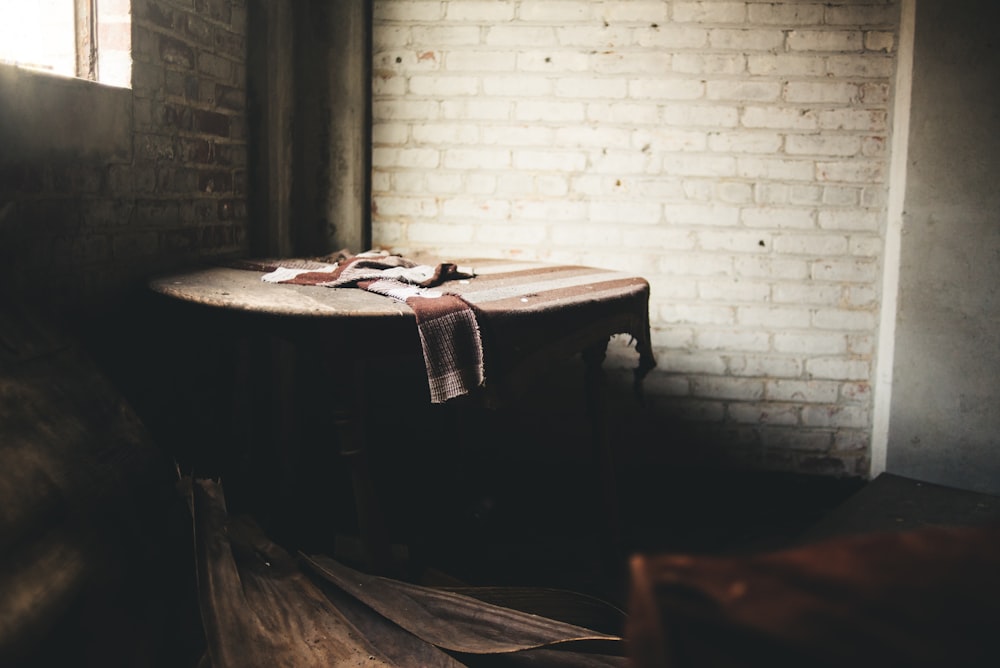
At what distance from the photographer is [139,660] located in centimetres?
125

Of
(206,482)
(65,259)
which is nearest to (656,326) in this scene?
(206,482)

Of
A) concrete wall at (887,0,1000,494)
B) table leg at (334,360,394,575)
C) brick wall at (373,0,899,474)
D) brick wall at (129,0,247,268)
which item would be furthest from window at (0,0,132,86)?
concrete wall at (887,0,1000,494)

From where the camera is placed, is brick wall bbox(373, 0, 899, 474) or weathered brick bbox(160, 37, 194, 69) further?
brick wall bbox(373, 0, 899, 474)

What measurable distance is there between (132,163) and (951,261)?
268 centimetres

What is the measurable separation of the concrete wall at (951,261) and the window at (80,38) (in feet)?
8.34

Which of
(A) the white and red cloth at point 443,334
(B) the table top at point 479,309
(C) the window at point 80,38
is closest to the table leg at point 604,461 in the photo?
(B) the table top at point 479,309

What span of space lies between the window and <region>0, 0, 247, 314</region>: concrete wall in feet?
0.12

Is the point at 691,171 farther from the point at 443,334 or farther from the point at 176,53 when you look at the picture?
the point at 176,53

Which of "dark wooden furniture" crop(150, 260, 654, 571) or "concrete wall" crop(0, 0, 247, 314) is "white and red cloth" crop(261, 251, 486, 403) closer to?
"dark wooden furniture" crop(150, 260, 654, 571)

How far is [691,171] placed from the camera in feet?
9.42

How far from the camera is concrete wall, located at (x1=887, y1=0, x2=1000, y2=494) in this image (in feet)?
8.91

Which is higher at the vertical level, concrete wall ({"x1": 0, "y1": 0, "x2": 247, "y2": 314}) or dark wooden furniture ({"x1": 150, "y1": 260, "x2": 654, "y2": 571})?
concrete wall ({"x1": 0, "y1": 0, "x2": 247, "y2": 314})

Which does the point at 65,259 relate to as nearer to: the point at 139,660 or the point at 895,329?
the point at 139,660

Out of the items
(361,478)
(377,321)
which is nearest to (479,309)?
(377,321)
